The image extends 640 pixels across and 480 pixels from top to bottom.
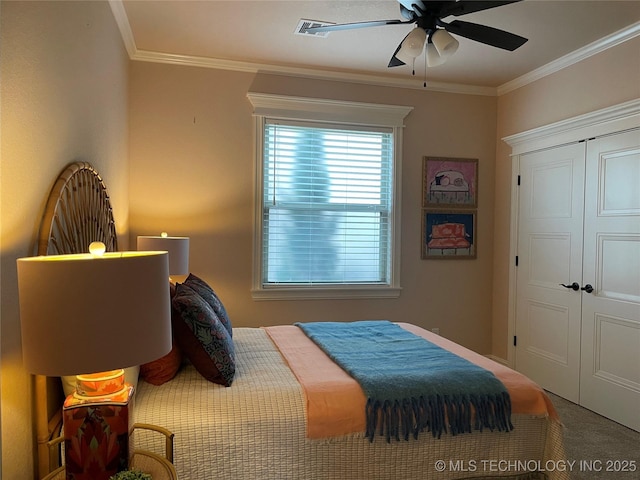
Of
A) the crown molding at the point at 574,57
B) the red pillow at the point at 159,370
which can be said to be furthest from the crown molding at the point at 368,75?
the red pillow at the point at 159,370

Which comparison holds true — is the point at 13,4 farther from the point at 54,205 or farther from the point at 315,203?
the point at 315,203

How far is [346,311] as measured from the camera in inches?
167

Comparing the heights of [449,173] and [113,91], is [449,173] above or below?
below

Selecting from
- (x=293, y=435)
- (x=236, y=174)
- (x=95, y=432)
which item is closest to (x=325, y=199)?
(x=236, y=174)

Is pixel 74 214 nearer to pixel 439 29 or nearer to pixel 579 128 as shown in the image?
pixel 439 29

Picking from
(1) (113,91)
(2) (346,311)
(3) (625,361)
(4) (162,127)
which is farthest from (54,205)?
(3) (625,361)

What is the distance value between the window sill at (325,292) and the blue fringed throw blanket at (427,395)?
1757mm

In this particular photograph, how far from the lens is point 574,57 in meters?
3.59

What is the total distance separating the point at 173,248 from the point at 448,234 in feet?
8.56

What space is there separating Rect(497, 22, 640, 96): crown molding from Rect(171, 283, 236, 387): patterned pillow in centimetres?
335

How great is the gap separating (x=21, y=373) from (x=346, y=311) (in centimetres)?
317

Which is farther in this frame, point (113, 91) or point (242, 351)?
point (113, 91)

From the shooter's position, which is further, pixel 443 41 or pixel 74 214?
pixel 443 41

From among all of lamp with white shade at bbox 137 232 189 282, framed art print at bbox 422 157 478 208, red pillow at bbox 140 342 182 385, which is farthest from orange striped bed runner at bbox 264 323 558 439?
framed art print at bbox 422 157 478 208
